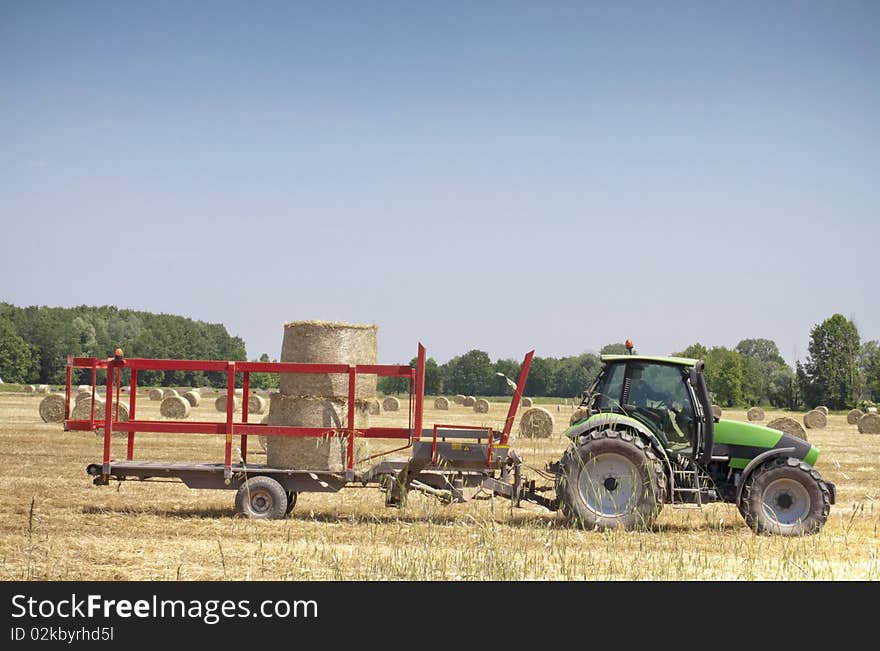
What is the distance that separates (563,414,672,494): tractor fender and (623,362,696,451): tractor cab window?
0.18m

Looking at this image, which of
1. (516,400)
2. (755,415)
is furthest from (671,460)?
(755,415)

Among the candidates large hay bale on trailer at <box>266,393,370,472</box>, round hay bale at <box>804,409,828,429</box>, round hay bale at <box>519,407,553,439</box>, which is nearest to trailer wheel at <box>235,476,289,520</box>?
large hay bale on trailer at <box>266,393,370,472</box>

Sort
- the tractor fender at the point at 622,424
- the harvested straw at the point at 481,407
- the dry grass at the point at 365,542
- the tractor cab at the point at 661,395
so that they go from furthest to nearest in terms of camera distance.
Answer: the harvested straw at the point at 481,407, the tractor cab at the point at 661,395, the tractor fender at the point at 622,424, the dry grass at the point at 365,542

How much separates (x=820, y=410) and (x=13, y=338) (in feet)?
234

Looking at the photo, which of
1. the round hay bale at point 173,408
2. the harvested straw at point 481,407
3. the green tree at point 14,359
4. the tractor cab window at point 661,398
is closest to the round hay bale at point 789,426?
the tractor cab window at point 661,398

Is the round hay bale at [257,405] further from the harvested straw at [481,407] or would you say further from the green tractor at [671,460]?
the green tractor at [671,460]

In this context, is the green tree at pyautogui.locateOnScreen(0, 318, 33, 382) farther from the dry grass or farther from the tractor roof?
the tractor roof

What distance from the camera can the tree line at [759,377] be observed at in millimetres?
59000

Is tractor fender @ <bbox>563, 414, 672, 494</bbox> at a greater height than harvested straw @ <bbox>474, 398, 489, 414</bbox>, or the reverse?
tractor fender @ <bbox>563, 414, 672, 494</bbox>

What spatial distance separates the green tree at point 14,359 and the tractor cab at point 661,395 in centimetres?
8514

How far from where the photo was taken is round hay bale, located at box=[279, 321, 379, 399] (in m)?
11.5

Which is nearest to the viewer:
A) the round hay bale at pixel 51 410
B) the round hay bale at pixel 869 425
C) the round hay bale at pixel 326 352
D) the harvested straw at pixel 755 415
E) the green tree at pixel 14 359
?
the round hay bale at pixel 326 352

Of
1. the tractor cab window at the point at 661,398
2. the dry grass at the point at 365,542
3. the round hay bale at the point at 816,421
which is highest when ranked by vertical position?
the tractor cab window at the point at 661,398

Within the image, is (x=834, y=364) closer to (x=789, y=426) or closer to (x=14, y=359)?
(x=789, y=426)
